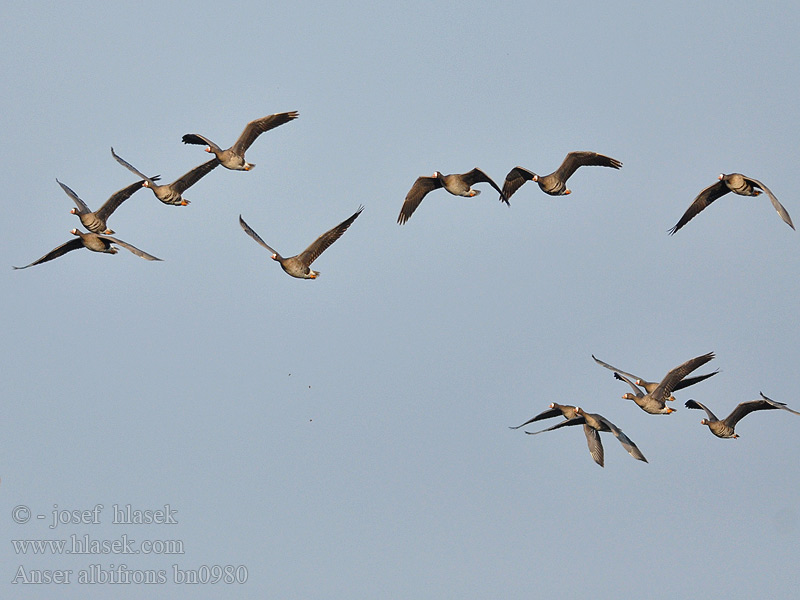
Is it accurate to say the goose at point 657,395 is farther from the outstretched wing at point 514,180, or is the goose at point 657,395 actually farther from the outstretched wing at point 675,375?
the outstretched wing at point 514,180

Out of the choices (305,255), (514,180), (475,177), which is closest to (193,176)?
(305,255)

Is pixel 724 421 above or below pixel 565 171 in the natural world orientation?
below

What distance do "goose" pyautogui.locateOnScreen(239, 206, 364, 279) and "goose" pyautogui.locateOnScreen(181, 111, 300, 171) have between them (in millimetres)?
3110

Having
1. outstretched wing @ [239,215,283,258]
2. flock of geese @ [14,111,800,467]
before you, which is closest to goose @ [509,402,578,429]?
flock of geese @ [14,111,800,467]

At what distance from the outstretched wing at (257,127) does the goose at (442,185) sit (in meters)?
4.95

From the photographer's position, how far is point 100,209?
126ft

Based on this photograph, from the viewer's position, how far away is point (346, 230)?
3488 centimetres

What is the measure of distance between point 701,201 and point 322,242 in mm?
12765

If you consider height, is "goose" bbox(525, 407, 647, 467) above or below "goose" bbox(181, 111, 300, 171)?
below

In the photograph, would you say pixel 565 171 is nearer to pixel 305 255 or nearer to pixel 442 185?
pixel 442 185

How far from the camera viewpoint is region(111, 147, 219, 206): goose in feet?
126

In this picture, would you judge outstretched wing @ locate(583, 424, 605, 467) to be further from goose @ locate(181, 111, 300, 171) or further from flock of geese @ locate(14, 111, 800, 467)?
goose @ locate(181, 111, 300, 171)

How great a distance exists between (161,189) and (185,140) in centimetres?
165

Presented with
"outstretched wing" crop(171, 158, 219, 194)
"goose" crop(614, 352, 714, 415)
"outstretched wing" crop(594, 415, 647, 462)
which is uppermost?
"outstretched wing" crop(171, 158, 219, 194)
